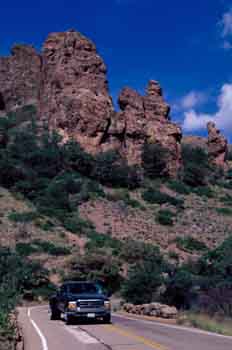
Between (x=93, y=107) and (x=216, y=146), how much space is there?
1975 centimetres

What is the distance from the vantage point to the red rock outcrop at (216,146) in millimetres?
77125

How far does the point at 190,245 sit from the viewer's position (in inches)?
2104

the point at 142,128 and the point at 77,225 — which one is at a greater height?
the point at 142,128

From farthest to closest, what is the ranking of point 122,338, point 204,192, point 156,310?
point 204,192 < point 156,310 < point 122,338

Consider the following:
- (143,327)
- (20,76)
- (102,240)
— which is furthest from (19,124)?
(143,327)

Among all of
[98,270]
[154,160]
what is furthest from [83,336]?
[154,160]

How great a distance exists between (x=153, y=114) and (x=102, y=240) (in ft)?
89.6

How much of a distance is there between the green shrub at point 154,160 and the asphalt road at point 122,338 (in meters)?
49.3

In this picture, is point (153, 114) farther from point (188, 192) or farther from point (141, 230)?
point (141, 230)

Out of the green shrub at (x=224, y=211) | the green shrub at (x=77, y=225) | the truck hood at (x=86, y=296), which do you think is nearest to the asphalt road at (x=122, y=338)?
the truck hood at (x=86, y=296)

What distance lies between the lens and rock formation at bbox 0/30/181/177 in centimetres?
6688

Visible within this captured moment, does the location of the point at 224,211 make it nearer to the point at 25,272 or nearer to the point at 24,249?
the point at 24,249

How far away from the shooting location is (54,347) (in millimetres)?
13242

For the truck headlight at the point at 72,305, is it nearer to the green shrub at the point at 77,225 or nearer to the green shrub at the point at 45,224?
the green shrub at the point at 45,224
